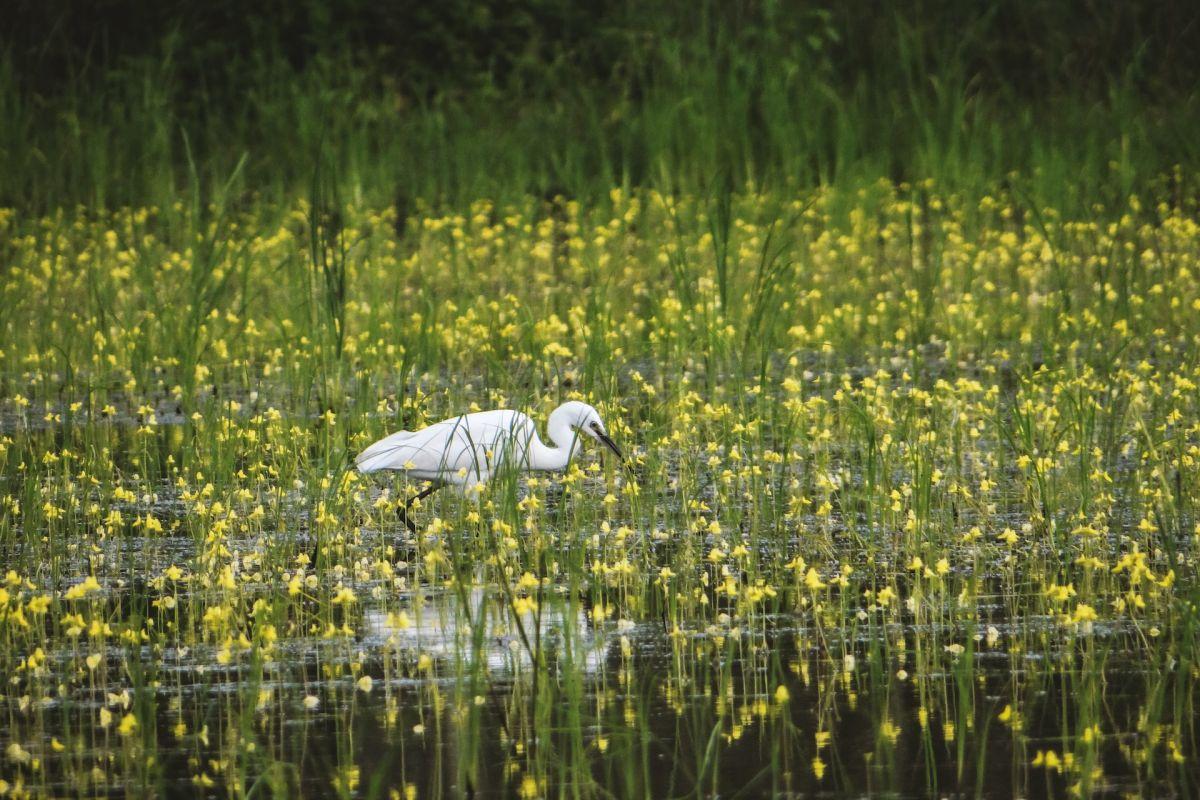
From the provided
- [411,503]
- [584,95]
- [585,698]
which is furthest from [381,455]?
[584,95]

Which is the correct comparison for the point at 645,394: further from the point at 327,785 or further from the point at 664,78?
the point at 664,78

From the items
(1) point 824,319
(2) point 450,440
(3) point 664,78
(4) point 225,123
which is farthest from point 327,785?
(4) point 225,123

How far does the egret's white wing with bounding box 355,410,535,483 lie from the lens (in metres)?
7.18

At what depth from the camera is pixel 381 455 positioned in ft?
23.8

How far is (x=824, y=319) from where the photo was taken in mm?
10508

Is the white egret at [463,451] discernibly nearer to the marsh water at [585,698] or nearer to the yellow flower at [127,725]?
the marsh water at [585,698]

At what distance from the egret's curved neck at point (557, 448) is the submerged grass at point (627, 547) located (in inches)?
3.3

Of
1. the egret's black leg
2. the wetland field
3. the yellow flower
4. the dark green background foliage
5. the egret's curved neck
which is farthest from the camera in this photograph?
the dark green background foliage

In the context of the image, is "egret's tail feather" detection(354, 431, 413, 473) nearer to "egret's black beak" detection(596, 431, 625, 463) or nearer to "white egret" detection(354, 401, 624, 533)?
"white egret" detection(354, 401, 624, 533)

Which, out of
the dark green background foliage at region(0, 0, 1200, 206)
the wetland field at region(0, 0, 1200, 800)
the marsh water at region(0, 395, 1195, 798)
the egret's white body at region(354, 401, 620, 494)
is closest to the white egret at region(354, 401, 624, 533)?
the egret's white body at region(354, 401, 620, 494)

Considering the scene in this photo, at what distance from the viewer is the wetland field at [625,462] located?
4.84m

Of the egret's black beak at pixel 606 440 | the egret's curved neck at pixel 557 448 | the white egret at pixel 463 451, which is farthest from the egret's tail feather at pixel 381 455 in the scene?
the egret's black beak at pixel 606 440

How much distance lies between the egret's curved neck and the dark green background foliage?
5.39 m

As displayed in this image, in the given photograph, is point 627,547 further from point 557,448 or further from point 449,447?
point 557,448
